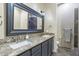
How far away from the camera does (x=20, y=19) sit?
2576 mm

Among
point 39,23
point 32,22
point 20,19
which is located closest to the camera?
point 20,19

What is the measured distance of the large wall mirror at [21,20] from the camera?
2180 millimetres

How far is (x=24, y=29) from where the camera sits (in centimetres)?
283

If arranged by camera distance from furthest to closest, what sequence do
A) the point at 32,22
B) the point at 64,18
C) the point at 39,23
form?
the point at 39,23 < the point at 32,22 < the point at 64,18

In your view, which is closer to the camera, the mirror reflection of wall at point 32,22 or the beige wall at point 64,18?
the beige wall at point 64,18

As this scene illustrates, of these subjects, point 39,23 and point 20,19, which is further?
point 39,23

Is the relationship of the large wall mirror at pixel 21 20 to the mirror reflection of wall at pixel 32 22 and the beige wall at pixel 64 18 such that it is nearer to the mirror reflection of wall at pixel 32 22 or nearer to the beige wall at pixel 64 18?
the mirror reflection of wall at pixel 32 22

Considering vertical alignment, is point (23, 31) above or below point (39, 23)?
below

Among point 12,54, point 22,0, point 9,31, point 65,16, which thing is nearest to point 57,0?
point 22,0

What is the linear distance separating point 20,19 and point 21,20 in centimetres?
6

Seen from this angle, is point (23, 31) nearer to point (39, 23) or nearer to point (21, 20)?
point (21, 20)

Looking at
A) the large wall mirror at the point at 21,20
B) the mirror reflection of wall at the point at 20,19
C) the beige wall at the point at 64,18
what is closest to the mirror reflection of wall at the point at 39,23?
the large wall mirror at the point at 21,20

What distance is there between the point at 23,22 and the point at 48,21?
556mm

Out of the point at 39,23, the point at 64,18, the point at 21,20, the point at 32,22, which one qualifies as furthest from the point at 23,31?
the point at 64,18
